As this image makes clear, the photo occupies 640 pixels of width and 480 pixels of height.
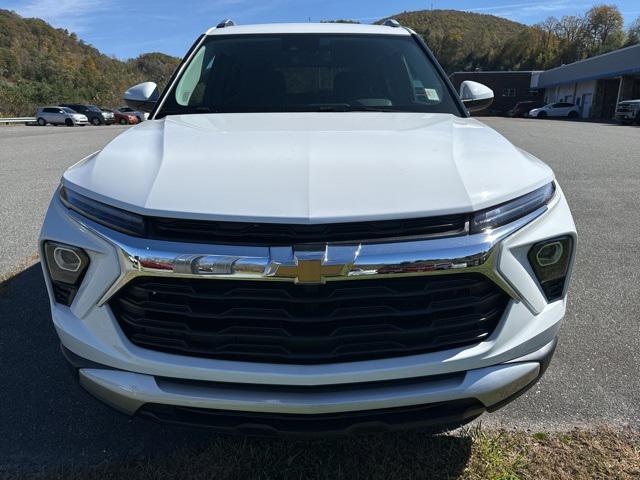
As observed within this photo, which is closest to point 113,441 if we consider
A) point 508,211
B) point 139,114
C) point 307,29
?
point 508,211

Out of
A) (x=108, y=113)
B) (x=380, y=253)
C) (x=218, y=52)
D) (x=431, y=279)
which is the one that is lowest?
(x=108, y=113)

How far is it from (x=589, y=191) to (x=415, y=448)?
6.24 metres

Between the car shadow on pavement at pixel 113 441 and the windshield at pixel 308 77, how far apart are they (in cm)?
164

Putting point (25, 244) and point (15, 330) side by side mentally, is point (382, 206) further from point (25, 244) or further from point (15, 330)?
point (25, 244)

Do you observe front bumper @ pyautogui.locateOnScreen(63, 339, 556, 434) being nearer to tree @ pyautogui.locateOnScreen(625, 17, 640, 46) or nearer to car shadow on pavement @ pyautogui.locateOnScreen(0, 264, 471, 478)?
car shadow on pavement @ pyautogui.locateOnScreen(0, 264, 471, 478)

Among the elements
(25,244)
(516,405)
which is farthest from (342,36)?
(25,244)

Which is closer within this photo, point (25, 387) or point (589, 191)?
point (25, 387)

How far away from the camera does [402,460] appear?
Result: 2168 millimetres

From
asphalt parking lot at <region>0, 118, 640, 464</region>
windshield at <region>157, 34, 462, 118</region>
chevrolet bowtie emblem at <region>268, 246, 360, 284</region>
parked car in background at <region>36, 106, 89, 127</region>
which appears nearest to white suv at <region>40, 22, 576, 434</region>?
chevrolet bowtie emblem at <region>268, 246, 360, 284</region>

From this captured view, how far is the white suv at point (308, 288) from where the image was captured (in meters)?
1.63

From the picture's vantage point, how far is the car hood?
166cm

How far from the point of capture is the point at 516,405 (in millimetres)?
2566

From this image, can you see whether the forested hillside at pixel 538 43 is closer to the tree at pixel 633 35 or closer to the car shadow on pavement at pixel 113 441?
the tree at pixel 633 35

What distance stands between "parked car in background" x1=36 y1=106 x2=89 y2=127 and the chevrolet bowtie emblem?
41.7m
